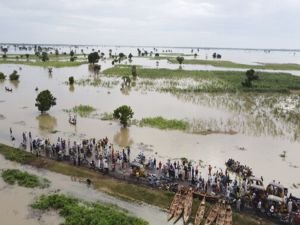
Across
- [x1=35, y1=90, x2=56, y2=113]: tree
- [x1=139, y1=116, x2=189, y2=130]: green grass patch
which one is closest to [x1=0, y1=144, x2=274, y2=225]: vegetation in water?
[x1=139, y1=116, x2=189, y2=130]: green grass patch

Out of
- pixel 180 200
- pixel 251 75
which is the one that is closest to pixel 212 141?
pixel 180 200

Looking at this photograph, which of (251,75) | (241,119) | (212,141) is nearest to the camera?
(212,141)

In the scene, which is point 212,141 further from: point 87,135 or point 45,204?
point 45,204

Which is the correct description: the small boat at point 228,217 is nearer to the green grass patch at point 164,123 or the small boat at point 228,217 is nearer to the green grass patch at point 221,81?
the green grass patch at point 164,123

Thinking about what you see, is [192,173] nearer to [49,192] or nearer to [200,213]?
[200,213]

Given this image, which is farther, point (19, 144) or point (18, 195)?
point (19, 144)

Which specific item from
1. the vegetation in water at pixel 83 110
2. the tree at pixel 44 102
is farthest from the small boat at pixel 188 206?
the tree at pixel 44 102
